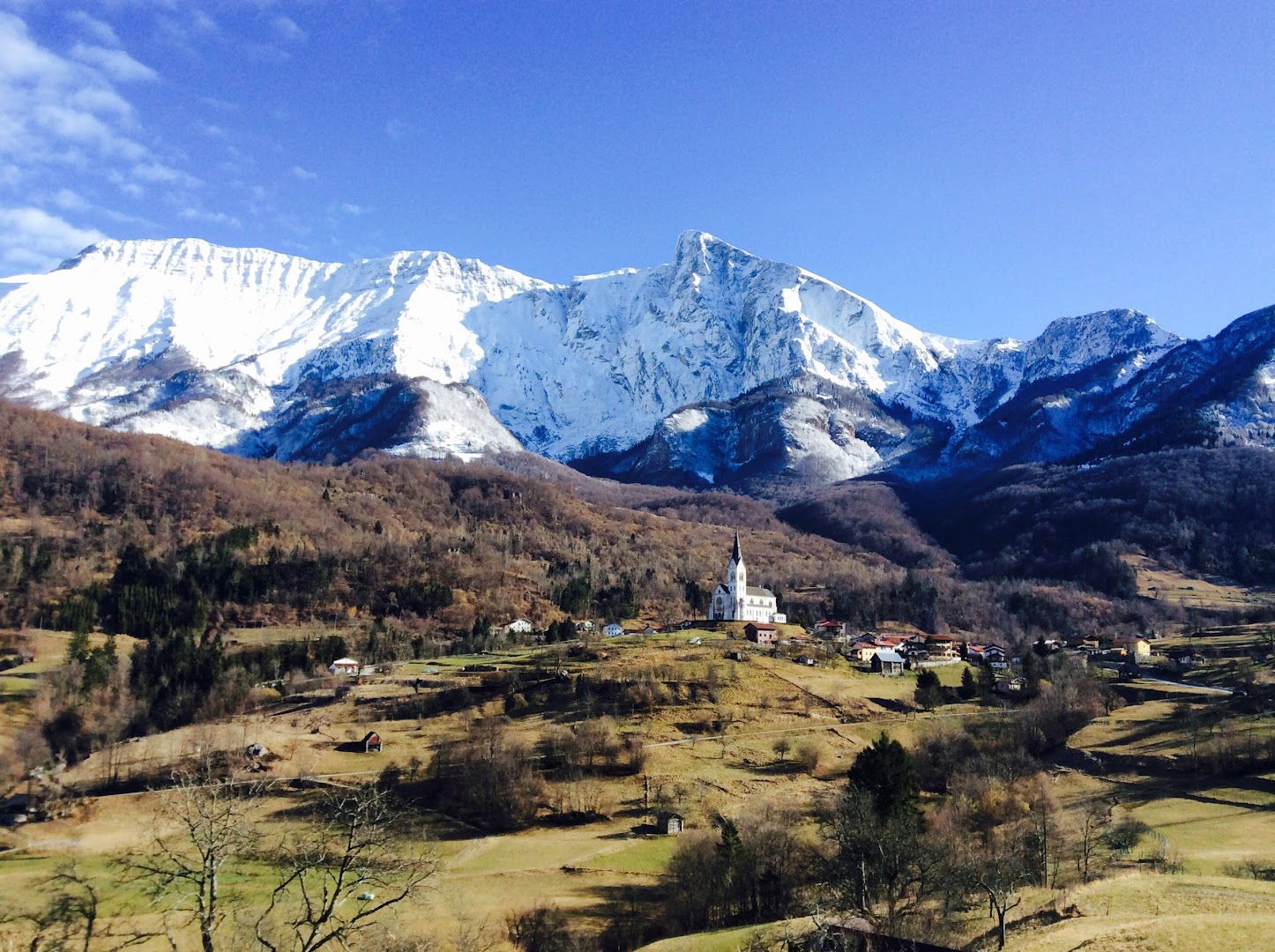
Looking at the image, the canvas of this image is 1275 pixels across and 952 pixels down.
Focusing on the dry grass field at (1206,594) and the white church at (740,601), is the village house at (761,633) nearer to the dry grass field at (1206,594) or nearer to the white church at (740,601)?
the white church at (740,601)

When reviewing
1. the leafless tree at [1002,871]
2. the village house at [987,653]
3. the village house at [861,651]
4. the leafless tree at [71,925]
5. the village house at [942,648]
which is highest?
the village house at [861,651]

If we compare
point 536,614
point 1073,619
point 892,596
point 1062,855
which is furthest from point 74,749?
point 1073,619

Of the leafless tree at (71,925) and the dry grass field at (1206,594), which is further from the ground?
the dry grass field at (1206,594)

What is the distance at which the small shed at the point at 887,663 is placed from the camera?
4343 inches

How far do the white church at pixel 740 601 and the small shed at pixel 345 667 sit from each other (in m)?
54.5

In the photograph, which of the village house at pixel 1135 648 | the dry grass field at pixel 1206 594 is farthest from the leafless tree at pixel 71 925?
the dry grass field at pixel 1206 594

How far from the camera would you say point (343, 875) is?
28.0m

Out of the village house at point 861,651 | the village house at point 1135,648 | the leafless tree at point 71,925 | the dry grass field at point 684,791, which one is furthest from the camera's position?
the village house at point 1135,648

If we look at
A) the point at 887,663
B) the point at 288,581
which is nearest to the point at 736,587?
the point at 887,663

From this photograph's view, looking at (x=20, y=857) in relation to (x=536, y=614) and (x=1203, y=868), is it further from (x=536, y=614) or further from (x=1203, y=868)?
(x=536, y=614)

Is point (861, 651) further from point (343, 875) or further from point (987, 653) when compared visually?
point (343, 875)

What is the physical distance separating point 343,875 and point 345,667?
92473 mm

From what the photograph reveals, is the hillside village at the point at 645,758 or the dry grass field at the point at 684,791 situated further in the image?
the hillside village at the point at 645,758

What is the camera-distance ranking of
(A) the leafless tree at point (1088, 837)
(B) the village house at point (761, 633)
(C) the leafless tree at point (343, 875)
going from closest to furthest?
(C) the leafless tree at point (343, 875)
(A) the leafless tree at point (1088, 837)
(B) the village house at point (761, 633)
